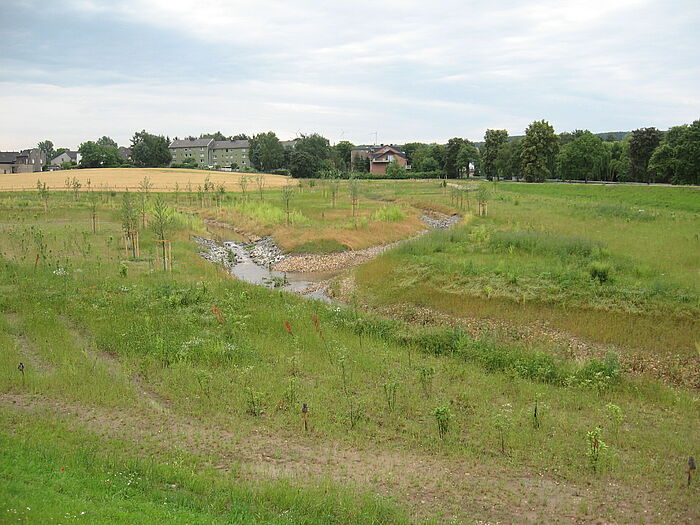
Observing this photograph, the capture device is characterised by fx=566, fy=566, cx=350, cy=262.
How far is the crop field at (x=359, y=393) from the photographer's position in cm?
862

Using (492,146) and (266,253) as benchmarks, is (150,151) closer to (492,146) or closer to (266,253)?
(492,146)

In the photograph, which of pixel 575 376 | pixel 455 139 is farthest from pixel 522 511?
pixel 455 139

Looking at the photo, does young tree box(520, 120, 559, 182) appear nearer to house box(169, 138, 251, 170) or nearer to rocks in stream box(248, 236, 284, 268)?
rocks in stream box(248, 236, 284, 268)

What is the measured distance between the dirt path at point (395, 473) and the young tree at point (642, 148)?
76451 millimetres

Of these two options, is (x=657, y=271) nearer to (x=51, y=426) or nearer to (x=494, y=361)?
(x=494, y=361)

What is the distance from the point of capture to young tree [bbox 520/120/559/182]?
87250 millimetres

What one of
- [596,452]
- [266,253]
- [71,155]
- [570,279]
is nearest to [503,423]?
[596,452]

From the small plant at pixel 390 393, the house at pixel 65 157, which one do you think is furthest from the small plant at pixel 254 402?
the house at pixel 65 157

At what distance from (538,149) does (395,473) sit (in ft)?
282

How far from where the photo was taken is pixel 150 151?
125812mm

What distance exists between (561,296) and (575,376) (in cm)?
641

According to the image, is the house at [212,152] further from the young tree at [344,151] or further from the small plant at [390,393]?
the small plant at [390,393]

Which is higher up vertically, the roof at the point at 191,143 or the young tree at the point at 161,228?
the roof at the point at 191,143

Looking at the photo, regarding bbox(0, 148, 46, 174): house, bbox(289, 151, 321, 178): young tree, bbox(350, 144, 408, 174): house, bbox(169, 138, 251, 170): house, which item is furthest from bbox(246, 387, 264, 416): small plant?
bbox(169, 138, 251, 170): house
